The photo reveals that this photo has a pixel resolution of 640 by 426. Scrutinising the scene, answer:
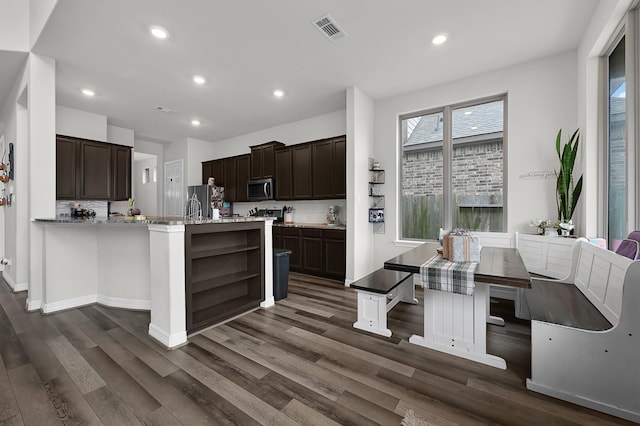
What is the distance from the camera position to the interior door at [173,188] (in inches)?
276

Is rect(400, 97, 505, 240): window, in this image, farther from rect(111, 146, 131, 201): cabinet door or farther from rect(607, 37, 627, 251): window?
rect(111, 146, 131, 201): cabinet door

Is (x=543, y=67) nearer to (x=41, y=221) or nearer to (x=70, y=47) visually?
(x=70, y=47)

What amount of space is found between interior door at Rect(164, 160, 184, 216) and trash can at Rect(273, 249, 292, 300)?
4558 mm

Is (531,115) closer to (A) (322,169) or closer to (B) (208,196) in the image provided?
(A) (322,169)

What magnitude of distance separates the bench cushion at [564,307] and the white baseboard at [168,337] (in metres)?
2.70

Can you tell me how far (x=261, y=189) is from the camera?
230 inches

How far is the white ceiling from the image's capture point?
254cm

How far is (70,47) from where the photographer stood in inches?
121

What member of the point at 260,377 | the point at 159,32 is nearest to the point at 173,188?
the point at 159,32

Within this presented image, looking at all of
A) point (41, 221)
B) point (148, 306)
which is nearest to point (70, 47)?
point (41, 221)

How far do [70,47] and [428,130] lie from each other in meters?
4.73

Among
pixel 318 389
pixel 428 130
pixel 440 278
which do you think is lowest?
pixel 318 389

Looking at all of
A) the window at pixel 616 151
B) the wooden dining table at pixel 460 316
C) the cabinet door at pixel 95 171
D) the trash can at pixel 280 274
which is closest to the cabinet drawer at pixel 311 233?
the trash can at pixel 280 274

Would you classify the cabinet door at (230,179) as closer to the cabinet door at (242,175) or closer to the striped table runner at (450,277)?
the cabinet door at (242,175)
